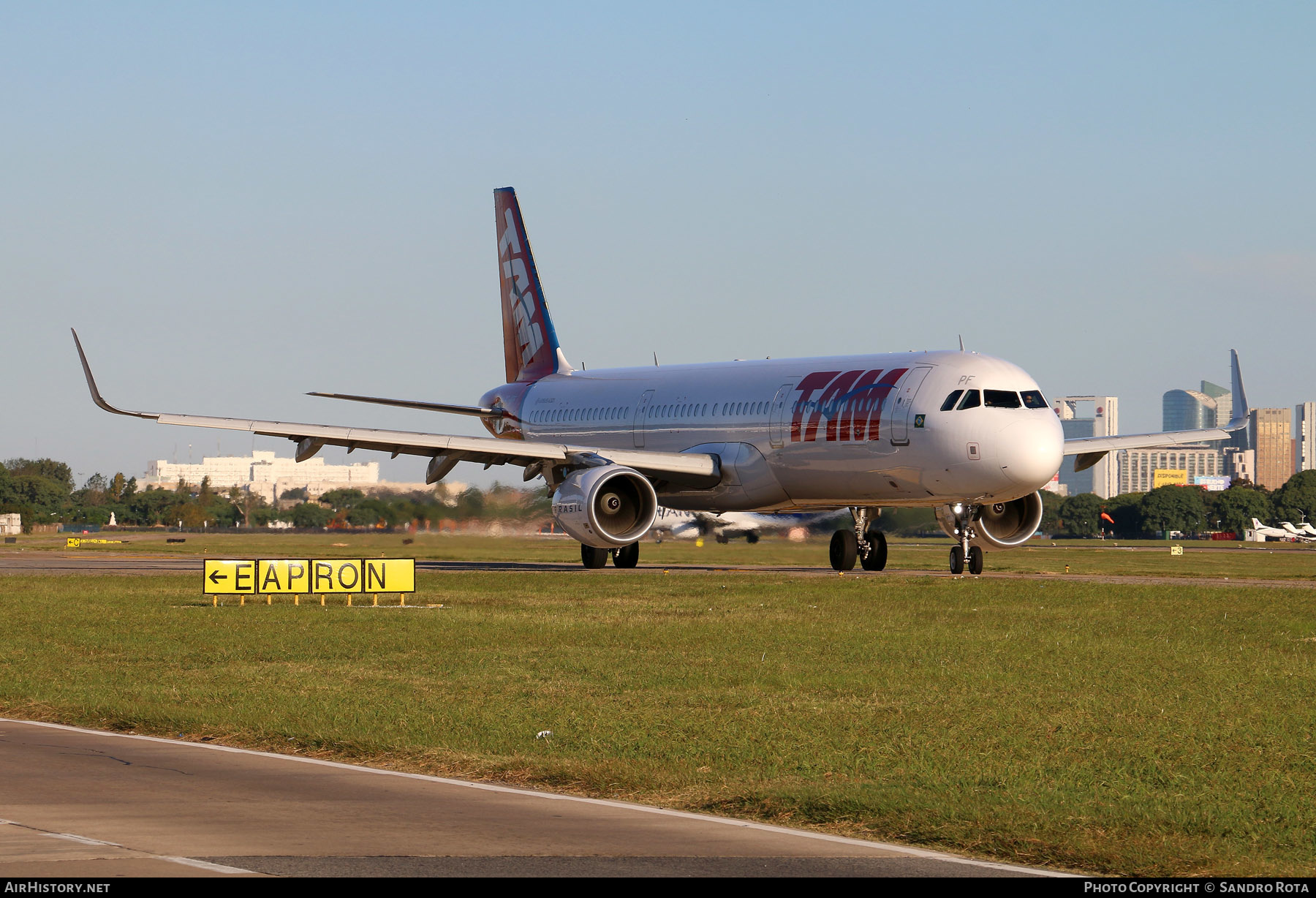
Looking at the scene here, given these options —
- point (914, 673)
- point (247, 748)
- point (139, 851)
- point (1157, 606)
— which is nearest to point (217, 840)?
point (139, 851)

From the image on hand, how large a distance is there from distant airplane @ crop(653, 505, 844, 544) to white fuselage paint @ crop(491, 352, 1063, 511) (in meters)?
2.23

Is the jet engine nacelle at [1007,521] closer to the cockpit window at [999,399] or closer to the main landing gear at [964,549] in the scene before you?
the main landing gear at [964,549]

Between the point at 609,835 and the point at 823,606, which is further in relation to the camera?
the point at 823,606

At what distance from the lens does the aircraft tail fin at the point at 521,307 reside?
2020 inches

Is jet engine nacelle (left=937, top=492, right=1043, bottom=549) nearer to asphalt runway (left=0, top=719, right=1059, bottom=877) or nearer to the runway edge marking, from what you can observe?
asphalt runway (left=0, top=719, right=1059, bottom=877)

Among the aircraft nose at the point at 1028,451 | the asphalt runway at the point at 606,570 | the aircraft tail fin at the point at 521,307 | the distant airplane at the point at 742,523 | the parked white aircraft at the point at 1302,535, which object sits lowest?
the asphalt runway at the point at 606,570

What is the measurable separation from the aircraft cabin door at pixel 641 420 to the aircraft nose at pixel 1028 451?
1191 cm

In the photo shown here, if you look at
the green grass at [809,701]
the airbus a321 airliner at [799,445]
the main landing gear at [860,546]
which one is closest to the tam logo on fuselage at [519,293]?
the airbus a321 airliner at [799,445]

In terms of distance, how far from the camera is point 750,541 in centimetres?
5091

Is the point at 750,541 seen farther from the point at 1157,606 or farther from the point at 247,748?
the point at 247,748

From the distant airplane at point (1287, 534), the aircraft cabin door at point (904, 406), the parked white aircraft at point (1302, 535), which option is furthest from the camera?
the distant airplane at point (1287, 534)

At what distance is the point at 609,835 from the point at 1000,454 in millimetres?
25393

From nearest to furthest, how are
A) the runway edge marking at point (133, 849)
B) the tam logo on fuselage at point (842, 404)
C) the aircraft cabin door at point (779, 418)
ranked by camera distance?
the runway edge marking at point (133, 849), the tam logo on fuselage at point (842, 404), the aircraft cabin door at point (779, 418)

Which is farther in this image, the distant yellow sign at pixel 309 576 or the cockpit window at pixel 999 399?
the cockpit window at pixel 999 399
